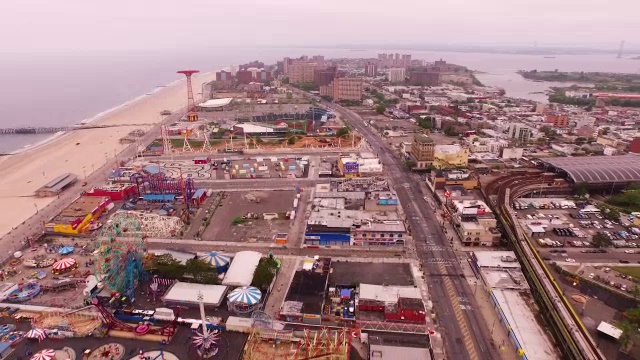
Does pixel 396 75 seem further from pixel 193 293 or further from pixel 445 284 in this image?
pixel 193 293

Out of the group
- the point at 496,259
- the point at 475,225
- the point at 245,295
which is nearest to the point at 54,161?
the point at 245,295

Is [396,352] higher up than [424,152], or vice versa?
[424,152]

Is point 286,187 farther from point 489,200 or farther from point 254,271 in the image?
point 489,200

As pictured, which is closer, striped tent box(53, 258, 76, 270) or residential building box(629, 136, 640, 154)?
striped tent box(53, 258, 76, 270)

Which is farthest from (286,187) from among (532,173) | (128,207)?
(532,173)

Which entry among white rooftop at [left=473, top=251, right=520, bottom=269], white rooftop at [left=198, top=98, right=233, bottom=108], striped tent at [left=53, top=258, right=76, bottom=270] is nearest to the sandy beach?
striped tent at [left=53, top=258, right=76, bottom=270]

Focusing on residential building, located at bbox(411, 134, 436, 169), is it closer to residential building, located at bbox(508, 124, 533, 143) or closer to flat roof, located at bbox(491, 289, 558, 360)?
residential building, located at bbox(508, 124, 533, 143)

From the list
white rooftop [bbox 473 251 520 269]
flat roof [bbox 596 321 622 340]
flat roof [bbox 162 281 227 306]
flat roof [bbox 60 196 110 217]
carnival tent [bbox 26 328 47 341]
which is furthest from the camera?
flat roof [bbox 60 196 110 217]
